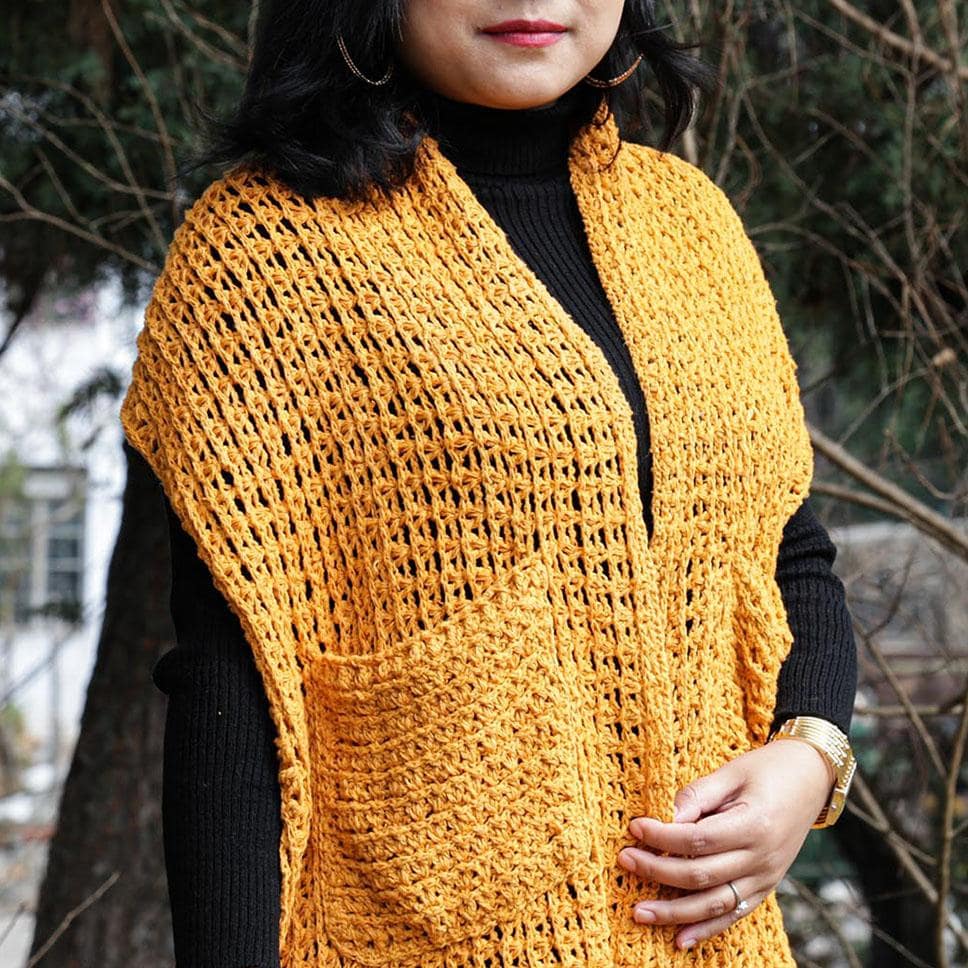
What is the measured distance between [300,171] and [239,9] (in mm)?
1390

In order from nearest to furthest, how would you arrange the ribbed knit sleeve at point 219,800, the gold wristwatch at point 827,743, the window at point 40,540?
1. the ribbed knit sleeve at point 219,800
2. the gold wristwatch at point 827,743
3. the window at point 40,540

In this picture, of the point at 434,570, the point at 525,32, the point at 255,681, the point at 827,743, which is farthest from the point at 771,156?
the point at 255,681

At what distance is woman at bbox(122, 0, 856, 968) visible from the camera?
1.25 m

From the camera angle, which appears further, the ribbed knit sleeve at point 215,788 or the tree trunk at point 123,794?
the tree trunk at point 123,794

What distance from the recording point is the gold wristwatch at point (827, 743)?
1430 millimetres

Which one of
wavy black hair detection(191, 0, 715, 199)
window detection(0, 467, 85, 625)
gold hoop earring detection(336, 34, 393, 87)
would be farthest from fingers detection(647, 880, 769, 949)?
window detection(0, 467, 85, 625)

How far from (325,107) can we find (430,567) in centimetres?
49

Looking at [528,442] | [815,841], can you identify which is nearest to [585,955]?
[528,442]

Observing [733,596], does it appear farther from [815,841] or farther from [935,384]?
[815,841]

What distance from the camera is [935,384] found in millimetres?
2449

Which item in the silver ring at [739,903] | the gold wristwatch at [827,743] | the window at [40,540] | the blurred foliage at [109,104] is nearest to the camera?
the silver ring at [739,903]

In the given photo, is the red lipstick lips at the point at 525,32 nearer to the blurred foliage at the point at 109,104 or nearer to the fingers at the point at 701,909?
the fingers at the point at 701,909

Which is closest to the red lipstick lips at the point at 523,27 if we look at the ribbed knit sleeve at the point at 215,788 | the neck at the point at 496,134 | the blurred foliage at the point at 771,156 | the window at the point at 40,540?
the neck at the point at 496,134

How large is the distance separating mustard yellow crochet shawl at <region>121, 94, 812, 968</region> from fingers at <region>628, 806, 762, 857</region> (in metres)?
0.02
